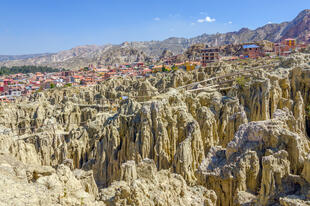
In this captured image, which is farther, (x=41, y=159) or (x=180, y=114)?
(x=41, y=159)

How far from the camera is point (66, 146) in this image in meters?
20.0

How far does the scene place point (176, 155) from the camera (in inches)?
548

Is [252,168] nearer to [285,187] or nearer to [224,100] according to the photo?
[285,187]

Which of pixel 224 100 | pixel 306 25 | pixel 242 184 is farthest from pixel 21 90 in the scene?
pixel 306 25

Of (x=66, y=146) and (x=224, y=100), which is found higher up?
(x=224, y=100)

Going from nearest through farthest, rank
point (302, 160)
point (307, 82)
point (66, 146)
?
point (302, 160) → point (66, 146) → point (307, 82)

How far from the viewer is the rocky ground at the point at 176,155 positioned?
820cm

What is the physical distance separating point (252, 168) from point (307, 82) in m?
19.5

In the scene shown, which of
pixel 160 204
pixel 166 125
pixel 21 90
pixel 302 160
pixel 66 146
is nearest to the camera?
pixel 160 204

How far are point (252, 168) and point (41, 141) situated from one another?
16981 millimetres

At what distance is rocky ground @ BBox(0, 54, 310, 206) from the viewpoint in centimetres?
820

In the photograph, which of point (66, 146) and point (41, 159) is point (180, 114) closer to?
point (66, 146)

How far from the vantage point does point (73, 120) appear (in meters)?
33.8

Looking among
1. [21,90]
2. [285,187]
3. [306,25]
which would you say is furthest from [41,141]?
[306,25]
